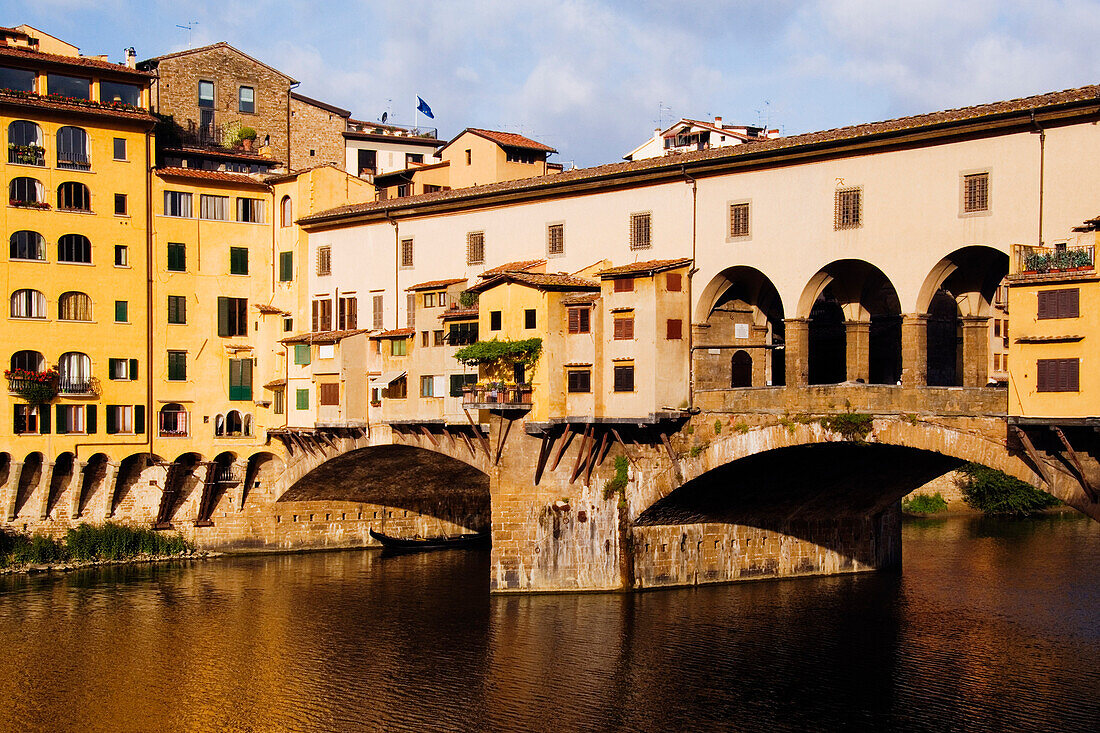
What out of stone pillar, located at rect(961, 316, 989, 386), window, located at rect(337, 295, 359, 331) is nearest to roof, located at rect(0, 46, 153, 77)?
window, located at rect(337, 295, 359, 331)

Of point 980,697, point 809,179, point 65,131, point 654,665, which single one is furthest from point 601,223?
point 65,131

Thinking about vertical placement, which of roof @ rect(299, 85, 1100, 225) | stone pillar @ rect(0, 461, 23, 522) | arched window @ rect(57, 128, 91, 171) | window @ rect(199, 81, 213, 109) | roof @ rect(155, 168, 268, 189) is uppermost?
window @ rect(199, 81, 213, 109)

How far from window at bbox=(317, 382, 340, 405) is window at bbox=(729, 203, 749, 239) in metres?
20.5

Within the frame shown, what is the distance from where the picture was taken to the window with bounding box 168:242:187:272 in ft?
202

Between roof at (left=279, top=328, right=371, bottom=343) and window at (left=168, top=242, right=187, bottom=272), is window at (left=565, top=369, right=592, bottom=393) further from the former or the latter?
window at (left=168, top=242, right=187, bottom=272)

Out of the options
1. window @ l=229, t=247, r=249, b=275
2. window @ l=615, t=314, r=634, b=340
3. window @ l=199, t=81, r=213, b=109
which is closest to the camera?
window @ l=615, t=314, r=634, b=340

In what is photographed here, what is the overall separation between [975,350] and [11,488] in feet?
128

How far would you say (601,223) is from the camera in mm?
49500

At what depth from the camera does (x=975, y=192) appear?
38.9 metres

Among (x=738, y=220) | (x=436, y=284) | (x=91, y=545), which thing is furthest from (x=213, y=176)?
(x=738, y=220)

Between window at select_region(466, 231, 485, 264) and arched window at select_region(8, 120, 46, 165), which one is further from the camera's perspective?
arched window at select_region(8, 120, 46, 165)

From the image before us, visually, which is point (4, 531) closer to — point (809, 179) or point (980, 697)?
point (809, 179)

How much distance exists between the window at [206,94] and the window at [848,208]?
39.9 meters

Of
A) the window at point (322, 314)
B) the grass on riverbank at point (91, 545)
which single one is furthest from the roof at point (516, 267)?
the grass on riverbank at point (91, 545)
